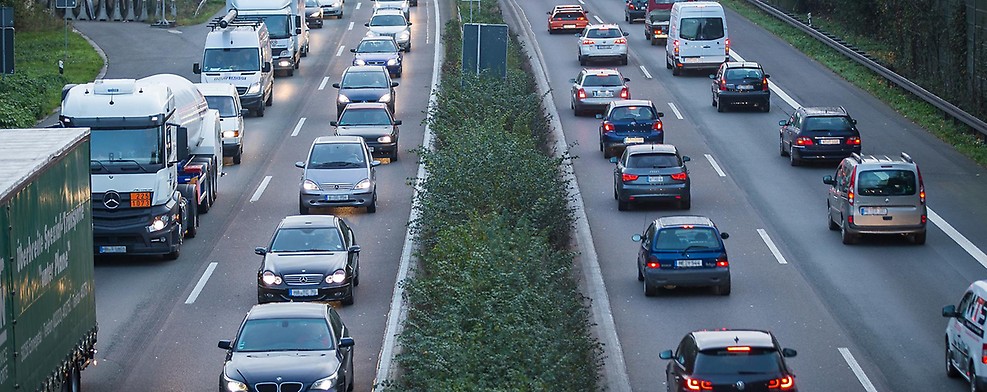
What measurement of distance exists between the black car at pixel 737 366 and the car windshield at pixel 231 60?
31783 mm

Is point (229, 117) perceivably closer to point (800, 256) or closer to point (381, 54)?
point (381, 54)

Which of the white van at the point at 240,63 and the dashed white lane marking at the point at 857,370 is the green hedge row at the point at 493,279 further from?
the white van at the point at 240,63

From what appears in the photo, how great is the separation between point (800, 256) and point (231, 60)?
2388 cm

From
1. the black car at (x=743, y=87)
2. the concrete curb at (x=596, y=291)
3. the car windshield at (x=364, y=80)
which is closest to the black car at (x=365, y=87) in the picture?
the car windshield at (x=364, y=80)

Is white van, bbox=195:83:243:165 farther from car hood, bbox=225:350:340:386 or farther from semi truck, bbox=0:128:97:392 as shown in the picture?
car hood, bbox=225:350:340:386

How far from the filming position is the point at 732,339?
1716cm

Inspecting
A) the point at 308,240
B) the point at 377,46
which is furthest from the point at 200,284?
the point at 377,46

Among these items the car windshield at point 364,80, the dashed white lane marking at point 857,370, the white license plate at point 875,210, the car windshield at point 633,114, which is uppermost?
the car windshield at point 364,80

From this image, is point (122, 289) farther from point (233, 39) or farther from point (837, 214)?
point (233, 39)

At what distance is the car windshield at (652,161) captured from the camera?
32438mm

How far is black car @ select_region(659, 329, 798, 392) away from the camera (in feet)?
55.0

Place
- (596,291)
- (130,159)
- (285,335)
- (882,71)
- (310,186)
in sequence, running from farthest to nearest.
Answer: (882,71) < (310,186) < (130,159) < (596,291) < (285,335)

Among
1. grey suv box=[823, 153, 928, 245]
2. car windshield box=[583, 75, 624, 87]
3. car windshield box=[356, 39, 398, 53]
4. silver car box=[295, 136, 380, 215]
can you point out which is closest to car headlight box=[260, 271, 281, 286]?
silver car box=[295, 136, 380, 215]

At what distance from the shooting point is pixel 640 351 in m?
22.1
